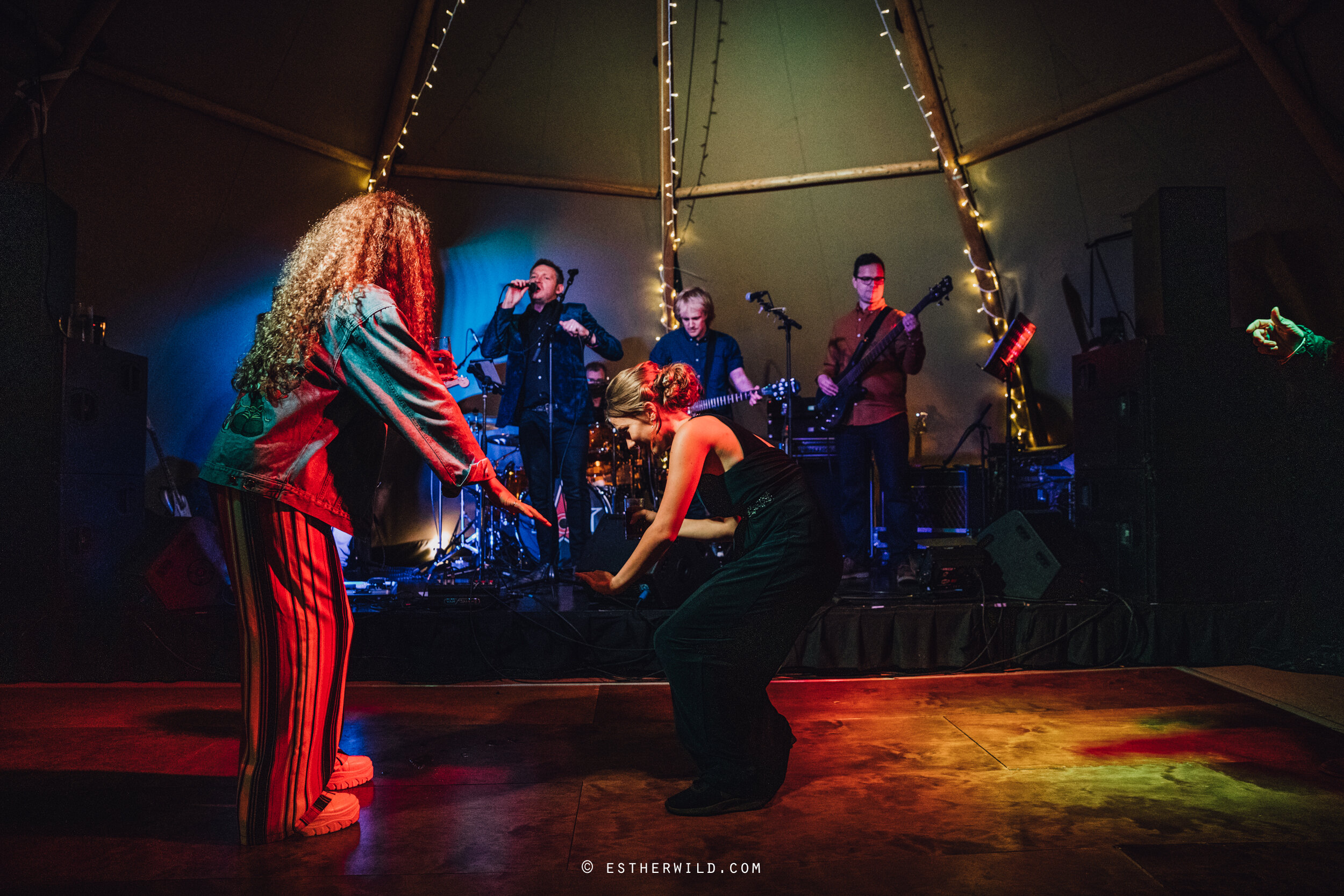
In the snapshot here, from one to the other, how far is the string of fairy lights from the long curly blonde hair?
6.25 m

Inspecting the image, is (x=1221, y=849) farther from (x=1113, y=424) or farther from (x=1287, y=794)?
(x=1113, y=424)

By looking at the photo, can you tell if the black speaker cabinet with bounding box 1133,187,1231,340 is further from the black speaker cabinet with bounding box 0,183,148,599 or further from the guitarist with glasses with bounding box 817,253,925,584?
the black speaker cabinet with bounding box 0,183,148,599

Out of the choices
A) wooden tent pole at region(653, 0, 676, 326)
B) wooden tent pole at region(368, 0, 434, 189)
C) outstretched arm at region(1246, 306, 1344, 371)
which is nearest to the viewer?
outstretched arm at region(1246, 306, 1344, 371)

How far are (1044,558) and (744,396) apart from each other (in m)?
2.38

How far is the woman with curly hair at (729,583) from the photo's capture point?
2469 millimetres

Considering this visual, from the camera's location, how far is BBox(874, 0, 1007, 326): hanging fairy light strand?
7.36 m

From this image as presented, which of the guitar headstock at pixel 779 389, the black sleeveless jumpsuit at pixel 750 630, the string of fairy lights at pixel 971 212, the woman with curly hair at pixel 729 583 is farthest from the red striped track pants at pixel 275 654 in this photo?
the string of fairy lights at pixel 971 212

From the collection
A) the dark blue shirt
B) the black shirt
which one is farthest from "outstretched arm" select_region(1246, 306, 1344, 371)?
the black shirt

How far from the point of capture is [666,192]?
25.8ft

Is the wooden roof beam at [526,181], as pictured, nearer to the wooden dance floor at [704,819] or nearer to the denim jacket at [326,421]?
the wooden dance floor at [704,819]

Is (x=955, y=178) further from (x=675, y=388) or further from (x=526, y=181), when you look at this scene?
(x=675, y=388)

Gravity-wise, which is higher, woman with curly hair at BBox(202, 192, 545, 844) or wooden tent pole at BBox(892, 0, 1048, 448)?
wooden tent pole at BBox(892, 0, 1048, 448)

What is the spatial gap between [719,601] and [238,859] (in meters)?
1.47

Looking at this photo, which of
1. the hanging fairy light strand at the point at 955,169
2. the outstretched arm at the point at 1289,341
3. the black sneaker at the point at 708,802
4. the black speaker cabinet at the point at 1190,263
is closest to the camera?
the black sneaker at the point at 708,802
